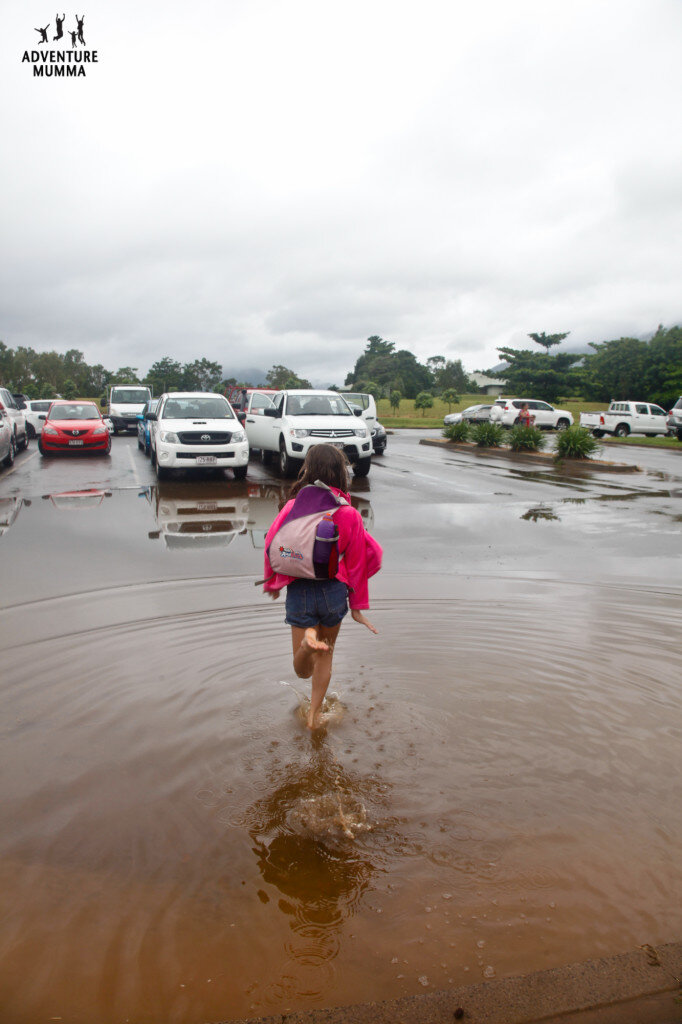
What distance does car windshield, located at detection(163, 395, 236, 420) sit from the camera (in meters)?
15.7

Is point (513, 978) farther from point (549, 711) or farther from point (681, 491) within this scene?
point (681, 491)

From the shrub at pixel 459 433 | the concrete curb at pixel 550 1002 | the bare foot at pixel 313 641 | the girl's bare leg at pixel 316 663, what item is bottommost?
the concrete curb at pixel 550 1002

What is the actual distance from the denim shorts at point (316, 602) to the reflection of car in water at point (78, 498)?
27.8 feet

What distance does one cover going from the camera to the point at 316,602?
3920mm

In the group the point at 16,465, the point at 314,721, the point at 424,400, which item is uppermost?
the point at 424,400

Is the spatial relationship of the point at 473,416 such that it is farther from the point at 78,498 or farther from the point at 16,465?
the point at 78,498

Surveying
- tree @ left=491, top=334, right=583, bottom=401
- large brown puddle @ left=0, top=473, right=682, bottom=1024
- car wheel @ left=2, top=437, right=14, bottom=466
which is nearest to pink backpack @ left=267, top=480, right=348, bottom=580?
large brown puddle @ left=0, top=473, right=682, bottom=1024

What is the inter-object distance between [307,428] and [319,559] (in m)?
11.9

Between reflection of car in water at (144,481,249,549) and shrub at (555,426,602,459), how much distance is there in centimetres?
1084

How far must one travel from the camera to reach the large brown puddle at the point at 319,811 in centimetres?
245

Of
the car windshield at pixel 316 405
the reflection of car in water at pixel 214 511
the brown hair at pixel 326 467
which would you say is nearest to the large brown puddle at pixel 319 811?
the brown hair at pixel 326 467

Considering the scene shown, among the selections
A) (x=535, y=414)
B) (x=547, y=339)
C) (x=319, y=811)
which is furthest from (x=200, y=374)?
(x=319, y=811)

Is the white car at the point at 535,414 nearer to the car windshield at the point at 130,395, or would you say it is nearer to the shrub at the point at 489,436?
the shrub at the point at 489,436

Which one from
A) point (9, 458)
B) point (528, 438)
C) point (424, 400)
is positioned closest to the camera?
point (9, 458)
